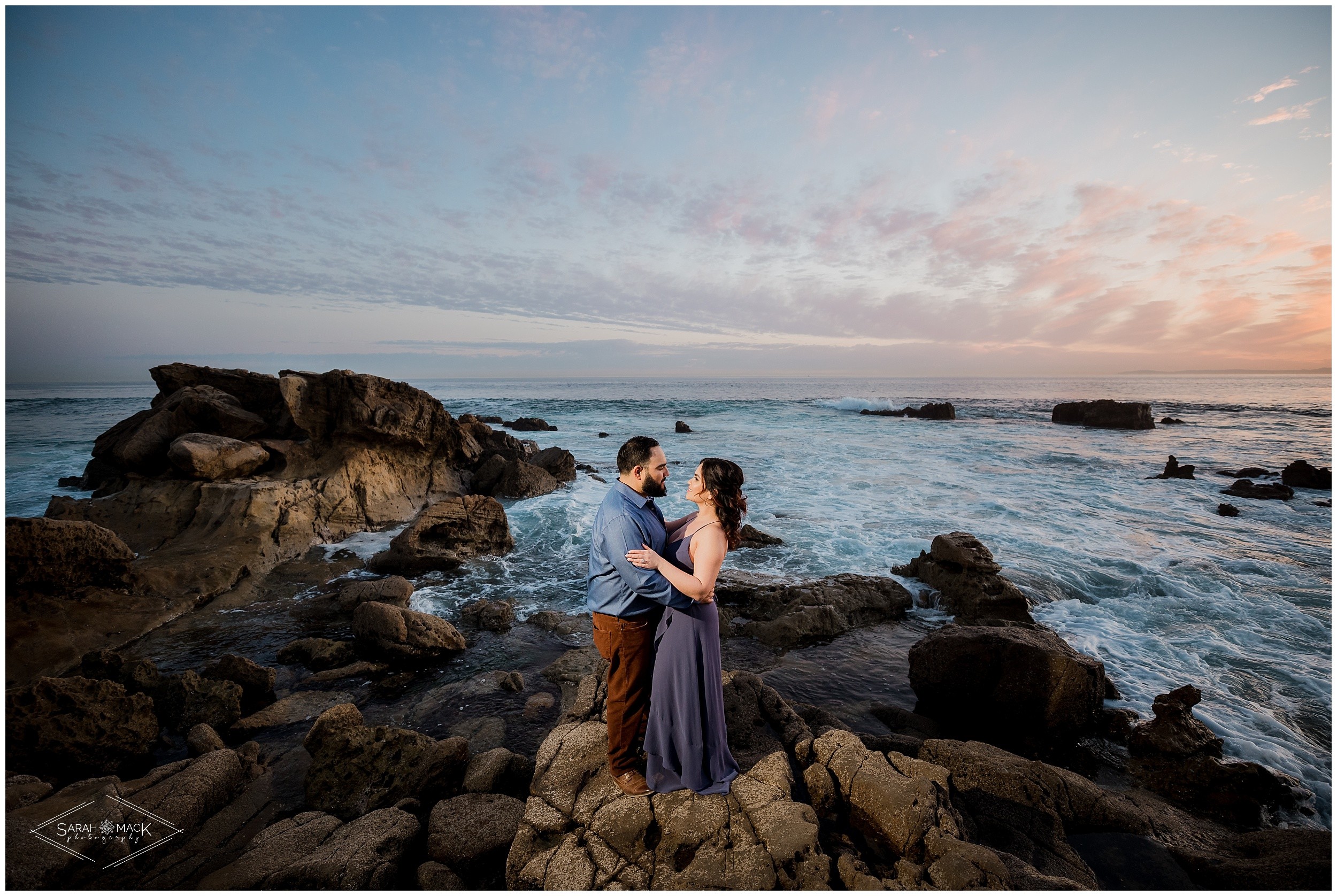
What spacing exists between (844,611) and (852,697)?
200cm

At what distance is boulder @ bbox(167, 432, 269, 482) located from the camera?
33.8ft

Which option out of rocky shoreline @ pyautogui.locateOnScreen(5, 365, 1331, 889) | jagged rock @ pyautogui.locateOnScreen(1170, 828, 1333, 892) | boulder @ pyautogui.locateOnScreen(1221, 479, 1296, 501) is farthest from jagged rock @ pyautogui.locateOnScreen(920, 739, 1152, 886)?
boulder @ pyautogui.locateOnScreen(1221, 479, 1296, 501)

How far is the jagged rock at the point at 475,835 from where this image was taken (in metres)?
3.68

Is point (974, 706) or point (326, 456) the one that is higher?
point (326, 456)

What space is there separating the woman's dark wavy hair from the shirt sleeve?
52 centimetres

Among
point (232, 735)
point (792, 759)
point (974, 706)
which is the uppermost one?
point (792, 759)

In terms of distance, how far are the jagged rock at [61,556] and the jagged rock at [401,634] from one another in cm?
360

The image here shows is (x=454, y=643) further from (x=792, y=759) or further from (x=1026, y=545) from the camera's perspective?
(x=1026, y=545)

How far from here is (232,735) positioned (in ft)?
17.6

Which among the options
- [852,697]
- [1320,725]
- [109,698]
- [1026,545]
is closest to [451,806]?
[109,698]

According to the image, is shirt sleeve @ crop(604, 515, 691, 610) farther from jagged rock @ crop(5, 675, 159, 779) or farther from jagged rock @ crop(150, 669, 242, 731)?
jagged rock @ crop(5, 675, 159, 779)

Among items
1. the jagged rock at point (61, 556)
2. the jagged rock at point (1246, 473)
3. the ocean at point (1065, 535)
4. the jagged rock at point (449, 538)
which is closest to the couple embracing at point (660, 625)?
the ocean at point (1065, 535)

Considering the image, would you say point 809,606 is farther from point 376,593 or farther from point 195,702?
point 195,702

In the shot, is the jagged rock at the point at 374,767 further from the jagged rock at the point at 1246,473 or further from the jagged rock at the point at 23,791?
the jagged rock at the point at 1246,473
